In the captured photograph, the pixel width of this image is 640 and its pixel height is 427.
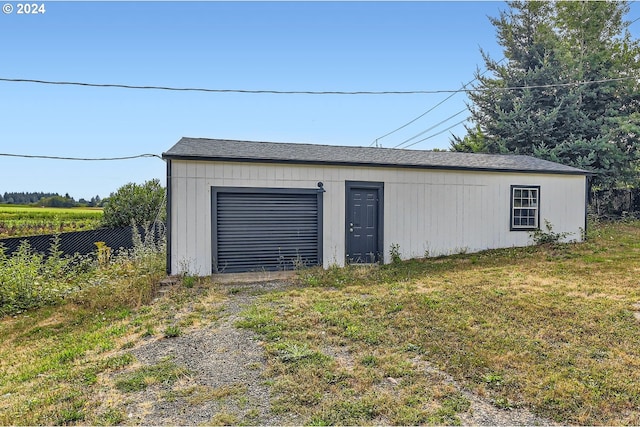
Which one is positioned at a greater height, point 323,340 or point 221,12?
point 221,12

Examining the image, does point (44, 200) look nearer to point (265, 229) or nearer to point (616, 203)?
point (265, 229)

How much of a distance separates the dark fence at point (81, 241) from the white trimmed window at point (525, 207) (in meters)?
9.11

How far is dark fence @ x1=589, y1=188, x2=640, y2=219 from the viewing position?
15.9m

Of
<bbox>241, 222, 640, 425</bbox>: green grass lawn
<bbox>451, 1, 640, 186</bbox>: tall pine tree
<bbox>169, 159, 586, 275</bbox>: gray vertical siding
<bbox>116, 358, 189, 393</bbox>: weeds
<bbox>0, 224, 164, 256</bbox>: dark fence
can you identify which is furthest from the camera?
<bbox>451, 1, 640, 186</bbox>: tall pine tree

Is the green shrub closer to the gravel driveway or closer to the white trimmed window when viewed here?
the gravel driveway

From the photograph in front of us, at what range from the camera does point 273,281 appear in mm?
7023

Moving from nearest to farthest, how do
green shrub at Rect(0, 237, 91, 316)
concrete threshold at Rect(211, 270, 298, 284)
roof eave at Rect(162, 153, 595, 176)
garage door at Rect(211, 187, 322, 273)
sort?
green shrub at Rect(0, 237, 91, 316)
concrete threshold at Rect(211, 270, 298, 284)
roof eave at Rect(162, 153, 595, 176)
garage door at Rect(211, 187, 322, 273)

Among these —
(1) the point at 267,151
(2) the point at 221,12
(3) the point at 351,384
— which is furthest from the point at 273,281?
(2) the point at 221,12

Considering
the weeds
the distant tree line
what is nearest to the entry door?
the weeds

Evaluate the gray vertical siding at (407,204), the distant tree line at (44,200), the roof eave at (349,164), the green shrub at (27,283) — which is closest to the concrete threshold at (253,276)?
the gray vertical siding at (407,204)

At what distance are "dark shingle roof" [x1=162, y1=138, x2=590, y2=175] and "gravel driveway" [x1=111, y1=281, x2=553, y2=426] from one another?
4235 mm

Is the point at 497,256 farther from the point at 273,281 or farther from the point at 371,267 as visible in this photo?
the point at 273,281

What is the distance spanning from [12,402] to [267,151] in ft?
21.5

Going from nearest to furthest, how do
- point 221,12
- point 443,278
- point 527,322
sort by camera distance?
point 527,322 → point 443,278 → point 221,12
